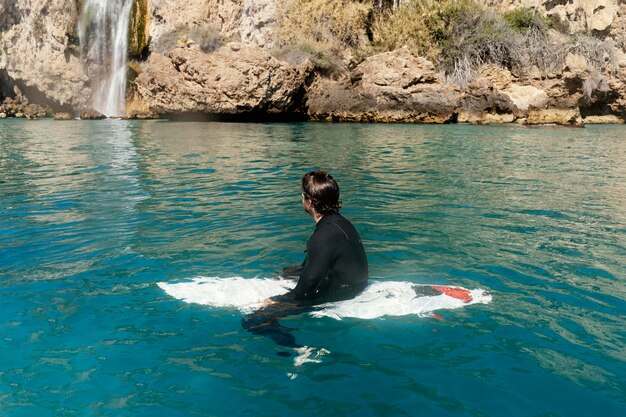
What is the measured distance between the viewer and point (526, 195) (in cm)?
959

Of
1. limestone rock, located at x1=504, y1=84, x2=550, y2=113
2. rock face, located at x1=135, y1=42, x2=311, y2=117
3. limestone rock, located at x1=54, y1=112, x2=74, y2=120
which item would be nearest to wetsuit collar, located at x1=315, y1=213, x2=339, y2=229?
rock face, located at x1=135, y1=42, x2=311, y2=117

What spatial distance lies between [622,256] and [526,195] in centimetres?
369

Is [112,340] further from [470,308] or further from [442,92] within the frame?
[442,92]

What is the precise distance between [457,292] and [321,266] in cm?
135

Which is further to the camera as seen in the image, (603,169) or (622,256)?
(603,169)

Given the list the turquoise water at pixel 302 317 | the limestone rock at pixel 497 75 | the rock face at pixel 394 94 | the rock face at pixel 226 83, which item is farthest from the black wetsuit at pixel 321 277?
the limestone rock at pixel 497 75

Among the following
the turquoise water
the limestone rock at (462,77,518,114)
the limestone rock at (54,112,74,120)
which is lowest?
the turquoise water

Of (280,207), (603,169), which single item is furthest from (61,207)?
(603,169)

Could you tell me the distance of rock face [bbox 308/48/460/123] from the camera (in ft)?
91.2

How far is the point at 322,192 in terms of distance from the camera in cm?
432

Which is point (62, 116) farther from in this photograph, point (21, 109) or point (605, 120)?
point (605, 120)

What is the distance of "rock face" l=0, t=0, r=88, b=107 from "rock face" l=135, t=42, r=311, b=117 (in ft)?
42.5

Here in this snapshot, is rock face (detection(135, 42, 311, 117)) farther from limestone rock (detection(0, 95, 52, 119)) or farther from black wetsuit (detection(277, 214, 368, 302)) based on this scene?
black wetsuit (detection(277, 214, 368, 302))

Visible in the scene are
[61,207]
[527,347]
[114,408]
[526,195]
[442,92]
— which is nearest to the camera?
[114,408]
